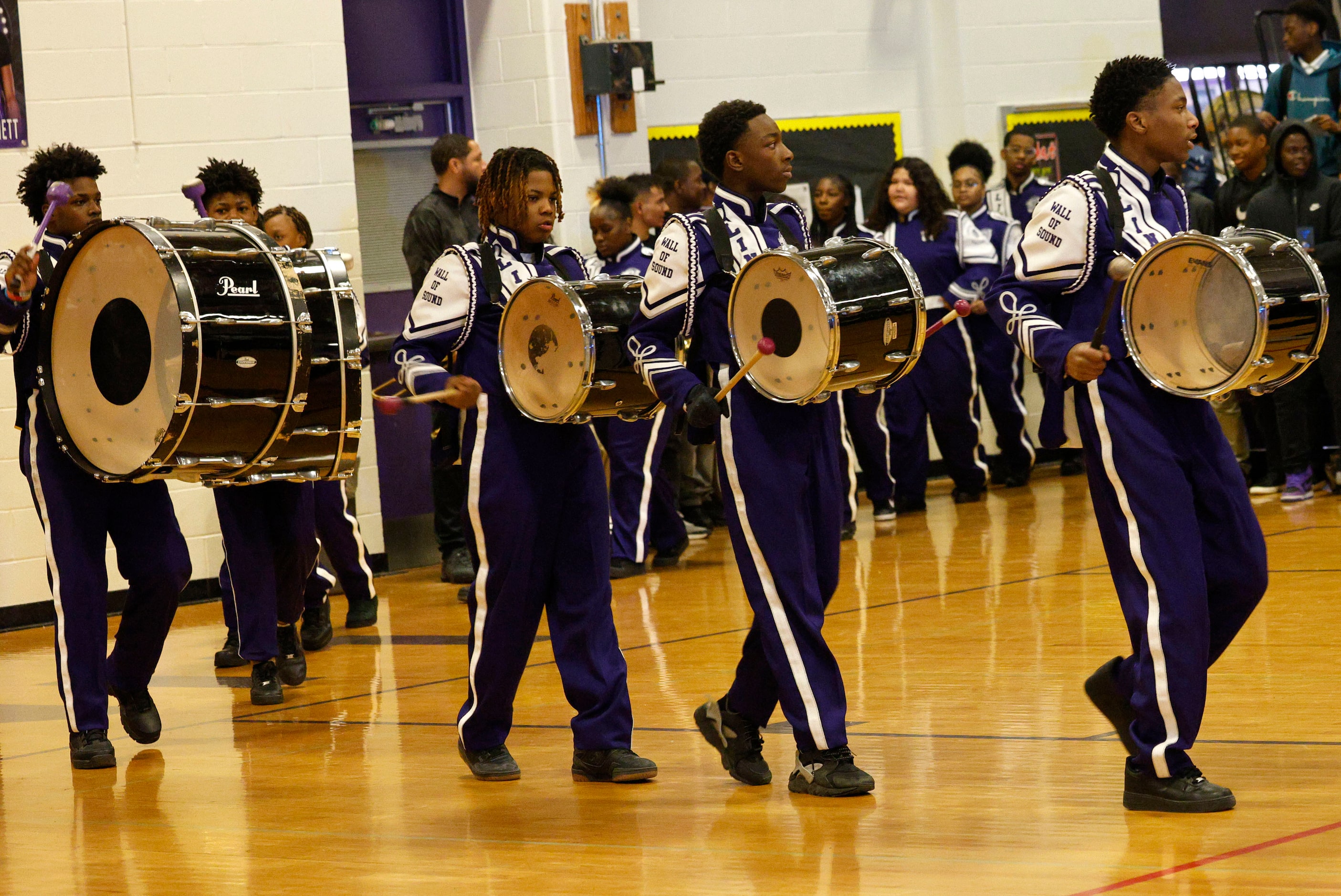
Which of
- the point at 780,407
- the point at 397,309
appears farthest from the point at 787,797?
the point at 397,309

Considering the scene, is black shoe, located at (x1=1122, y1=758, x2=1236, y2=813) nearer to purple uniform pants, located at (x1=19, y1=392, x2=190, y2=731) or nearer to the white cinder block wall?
purple uniform pants, located at (x1=19, y1=392, x2=190, y2=731)

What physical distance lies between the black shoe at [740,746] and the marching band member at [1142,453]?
2.84ft

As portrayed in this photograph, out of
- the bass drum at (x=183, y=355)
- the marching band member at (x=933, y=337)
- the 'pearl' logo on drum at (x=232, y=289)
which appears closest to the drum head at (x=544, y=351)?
the bass drum at (x=183, y=355)

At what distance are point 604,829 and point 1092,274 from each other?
175 centimetres

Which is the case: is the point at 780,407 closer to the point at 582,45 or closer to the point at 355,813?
the point at 355,813

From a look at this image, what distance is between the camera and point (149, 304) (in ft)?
16.1

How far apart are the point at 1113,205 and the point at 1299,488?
5545 millimetres

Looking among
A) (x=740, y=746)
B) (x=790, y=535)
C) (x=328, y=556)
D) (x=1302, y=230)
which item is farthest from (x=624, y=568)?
(x=790, y=535)

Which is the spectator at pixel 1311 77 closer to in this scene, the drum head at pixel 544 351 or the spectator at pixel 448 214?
the spectator at pixel 448 214

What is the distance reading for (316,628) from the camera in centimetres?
743

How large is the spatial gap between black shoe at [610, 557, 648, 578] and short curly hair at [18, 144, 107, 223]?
3.54 m

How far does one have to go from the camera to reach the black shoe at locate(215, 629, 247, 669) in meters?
7.14

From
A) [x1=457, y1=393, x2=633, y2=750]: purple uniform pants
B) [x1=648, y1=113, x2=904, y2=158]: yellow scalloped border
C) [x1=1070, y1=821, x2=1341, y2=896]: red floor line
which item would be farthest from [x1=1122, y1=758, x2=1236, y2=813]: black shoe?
[x1=648, y1=113, x2=904, y2=158]: yellow scalloped border

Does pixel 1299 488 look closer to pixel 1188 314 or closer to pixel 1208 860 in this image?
pixel 1188 314
